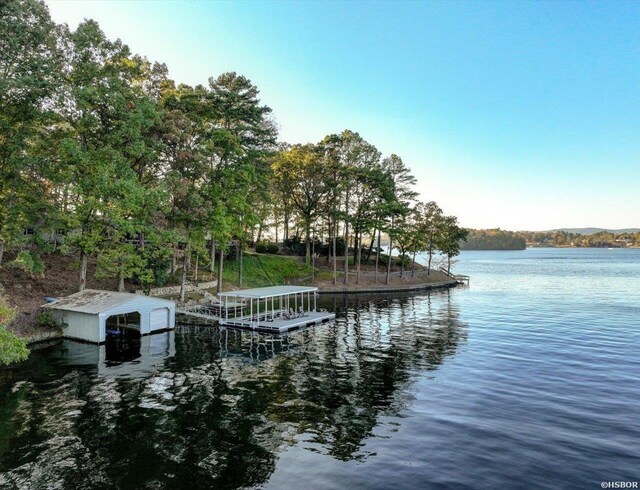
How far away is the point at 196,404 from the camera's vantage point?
20172 mm

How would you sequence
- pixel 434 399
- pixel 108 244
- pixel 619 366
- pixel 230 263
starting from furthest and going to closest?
1. pixel 230 263
2. pixel 108 244
3. pixel 619 366
4. pixel 434 399

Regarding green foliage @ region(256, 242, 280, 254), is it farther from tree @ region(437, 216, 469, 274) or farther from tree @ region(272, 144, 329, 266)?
tree @ region(437, 216, 469, 274)

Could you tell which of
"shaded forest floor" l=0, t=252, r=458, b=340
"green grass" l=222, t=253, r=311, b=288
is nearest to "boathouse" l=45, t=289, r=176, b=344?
"shaded forest floor" l=0, t=252, r=458, b=340

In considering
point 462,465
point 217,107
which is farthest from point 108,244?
point 462,465

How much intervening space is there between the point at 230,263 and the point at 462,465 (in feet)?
186

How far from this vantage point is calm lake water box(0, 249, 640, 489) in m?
14.3

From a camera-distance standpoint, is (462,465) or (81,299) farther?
(81,299)

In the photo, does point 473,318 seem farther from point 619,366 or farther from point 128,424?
point 128,424

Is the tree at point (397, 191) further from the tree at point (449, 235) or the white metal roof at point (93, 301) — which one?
the white metal roof at point (93, 301)

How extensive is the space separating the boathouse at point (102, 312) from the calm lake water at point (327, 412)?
4.91 feet

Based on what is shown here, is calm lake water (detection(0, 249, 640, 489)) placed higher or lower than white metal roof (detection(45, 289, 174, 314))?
lower

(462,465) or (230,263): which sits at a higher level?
(230,263)

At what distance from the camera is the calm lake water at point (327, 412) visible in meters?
14.3

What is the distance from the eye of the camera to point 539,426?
1819 cm
